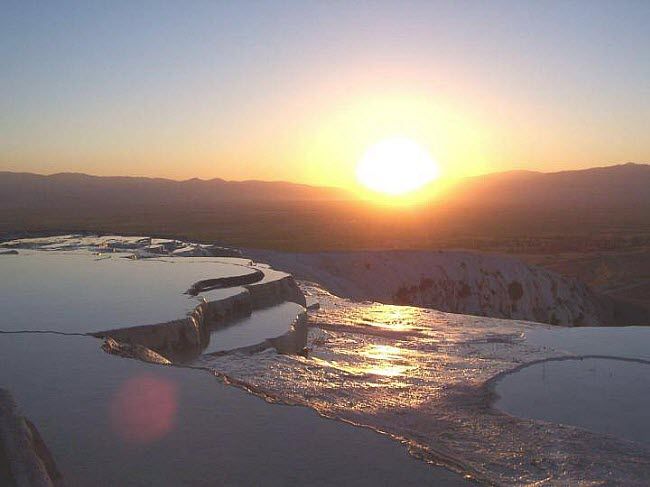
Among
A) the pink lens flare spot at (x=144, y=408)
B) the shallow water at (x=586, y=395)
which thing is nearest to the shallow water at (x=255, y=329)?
the pink lens flare spot at (x=144, y=408)

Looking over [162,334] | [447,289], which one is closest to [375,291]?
[447,289]

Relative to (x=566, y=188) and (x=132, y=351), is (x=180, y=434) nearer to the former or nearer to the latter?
(x=132, y=351)

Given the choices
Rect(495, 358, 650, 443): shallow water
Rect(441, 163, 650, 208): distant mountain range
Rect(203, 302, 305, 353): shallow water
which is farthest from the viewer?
Rect(441, 163, 650, 208): distant mountain range

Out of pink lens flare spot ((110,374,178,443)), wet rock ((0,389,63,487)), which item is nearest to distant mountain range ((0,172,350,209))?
pink lens flare spot ((110,374,178,443))

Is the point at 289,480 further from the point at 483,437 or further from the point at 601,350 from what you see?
the point at 601,350

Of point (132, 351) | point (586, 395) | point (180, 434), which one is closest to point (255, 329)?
point (132, 351)

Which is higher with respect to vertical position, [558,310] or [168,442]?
[168,442]

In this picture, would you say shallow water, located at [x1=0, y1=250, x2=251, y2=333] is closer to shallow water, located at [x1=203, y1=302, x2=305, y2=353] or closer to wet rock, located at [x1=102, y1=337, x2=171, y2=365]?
shallow water, located at [x1=203, y1=302, x2=305, y2=353]
